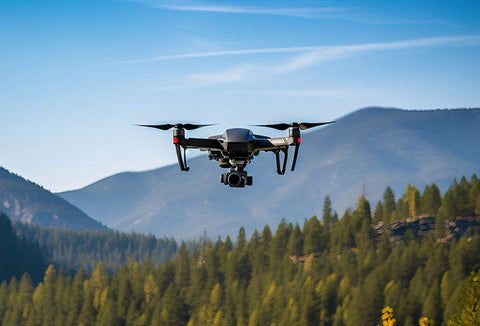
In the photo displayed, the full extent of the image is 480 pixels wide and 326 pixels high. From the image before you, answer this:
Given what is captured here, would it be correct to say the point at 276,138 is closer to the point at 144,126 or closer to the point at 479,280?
the point at 144,126

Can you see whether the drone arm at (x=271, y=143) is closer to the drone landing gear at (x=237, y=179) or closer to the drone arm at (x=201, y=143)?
the drone arm at (x=201, y=143)

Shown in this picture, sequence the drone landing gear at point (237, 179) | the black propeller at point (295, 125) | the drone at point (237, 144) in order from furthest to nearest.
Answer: the drone landing gear at point (237, 179) → the black propeller at point (295, 125) → the drone at point (237, 144)

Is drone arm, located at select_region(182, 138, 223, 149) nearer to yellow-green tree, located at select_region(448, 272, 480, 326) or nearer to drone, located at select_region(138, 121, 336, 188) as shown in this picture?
drone, located at select_region(138, 121, 336, 188)

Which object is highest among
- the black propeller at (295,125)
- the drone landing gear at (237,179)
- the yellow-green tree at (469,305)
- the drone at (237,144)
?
the black propeller at (295,125)

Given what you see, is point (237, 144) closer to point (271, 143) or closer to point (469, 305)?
point (271, 143)

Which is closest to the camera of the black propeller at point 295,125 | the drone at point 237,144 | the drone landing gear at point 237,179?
the drone at point 237,144

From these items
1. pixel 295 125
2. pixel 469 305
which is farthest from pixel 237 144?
pixel 469 305

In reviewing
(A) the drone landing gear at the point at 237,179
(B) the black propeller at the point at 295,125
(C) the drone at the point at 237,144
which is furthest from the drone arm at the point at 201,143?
(B) the black propeller at the point at 295,125

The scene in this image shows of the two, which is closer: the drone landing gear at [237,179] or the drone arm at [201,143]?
the drone arm at [201,143]
